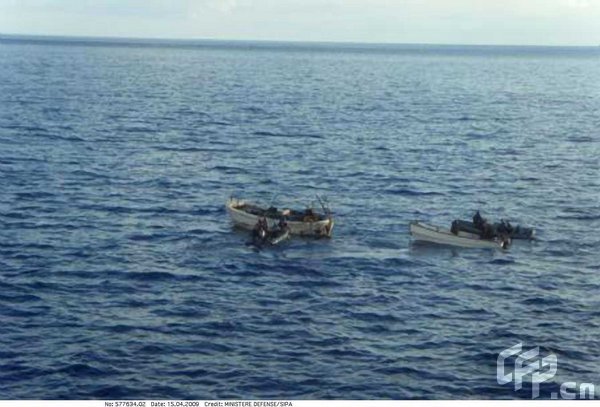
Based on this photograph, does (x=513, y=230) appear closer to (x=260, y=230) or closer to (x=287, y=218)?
(x=287, y=218)

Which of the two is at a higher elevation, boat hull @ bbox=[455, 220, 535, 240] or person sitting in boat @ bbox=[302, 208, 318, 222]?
person sitting in boat @ bbox=[302, 208, 318, 222]

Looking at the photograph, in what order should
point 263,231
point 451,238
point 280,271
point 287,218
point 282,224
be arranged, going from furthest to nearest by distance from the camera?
1. point 287,218
2. point 282,224
3. point 451,238
4. point 263,231
5. point 280,271

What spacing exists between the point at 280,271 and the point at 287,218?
11.0 m

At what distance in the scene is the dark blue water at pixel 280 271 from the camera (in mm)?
41688

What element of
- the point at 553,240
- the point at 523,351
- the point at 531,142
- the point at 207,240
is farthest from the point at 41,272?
the point at 531,142

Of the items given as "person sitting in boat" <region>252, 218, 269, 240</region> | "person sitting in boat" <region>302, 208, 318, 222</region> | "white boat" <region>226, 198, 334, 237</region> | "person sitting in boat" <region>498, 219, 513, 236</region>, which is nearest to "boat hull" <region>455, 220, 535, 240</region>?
"person sitting in boat" <region>498, 219, 513, 236</region>

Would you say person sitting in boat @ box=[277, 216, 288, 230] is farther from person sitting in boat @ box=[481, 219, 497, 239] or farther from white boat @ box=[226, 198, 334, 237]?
person sitting in boat @ box=[481, 219, 497, 239]

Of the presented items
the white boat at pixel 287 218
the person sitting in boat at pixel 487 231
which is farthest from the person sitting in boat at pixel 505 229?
the white boat at pixel 287 218

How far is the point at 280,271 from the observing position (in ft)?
190

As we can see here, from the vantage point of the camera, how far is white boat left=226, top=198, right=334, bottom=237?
216ft

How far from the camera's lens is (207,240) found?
213ft

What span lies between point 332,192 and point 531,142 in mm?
49255

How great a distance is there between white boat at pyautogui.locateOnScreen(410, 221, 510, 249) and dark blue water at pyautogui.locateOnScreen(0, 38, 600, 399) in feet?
3.57

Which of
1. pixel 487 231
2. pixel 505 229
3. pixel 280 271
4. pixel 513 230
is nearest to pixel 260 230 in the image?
pixel 280 271
